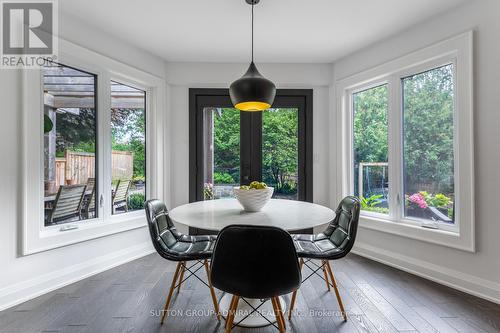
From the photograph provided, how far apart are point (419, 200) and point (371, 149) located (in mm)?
775

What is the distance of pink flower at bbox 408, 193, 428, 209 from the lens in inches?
100

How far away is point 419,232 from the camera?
95.9 inches

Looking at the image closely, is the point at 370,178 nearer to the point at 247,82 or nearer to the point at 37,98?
A: the point at 247,82

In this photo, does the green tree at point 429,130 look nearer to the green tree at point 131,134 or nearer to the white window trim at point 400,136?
the white window trim at point 400,136

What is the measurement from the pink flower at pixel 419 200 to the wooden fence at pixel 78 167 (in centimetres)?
335

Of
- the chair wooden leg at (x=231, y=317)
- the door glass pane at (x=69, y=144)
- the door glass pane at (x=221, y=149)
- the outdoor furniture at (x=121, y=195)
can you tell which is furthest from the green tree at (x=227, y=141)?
the chair wooden leg at (x=231, y=317)

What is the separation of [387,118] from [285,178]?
1461 mm

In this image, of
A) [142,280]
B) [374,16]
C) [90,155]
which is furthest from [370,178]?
[90,155]

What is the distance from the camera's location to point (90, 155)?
2588 millimetres

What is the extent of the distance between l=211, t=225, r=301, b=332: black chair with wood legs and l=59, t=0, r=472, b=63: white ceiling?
196 centimetres

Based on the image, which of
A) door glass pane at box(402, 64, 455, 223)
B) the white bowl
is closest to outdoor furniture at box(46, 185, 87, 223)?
the white bowl

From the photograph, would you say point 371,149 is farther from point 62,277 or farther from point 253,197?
point 62,277

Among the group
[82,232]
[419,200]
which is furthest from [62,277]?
[419,200]

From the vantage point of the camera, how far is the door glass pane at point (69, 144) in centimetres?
227
